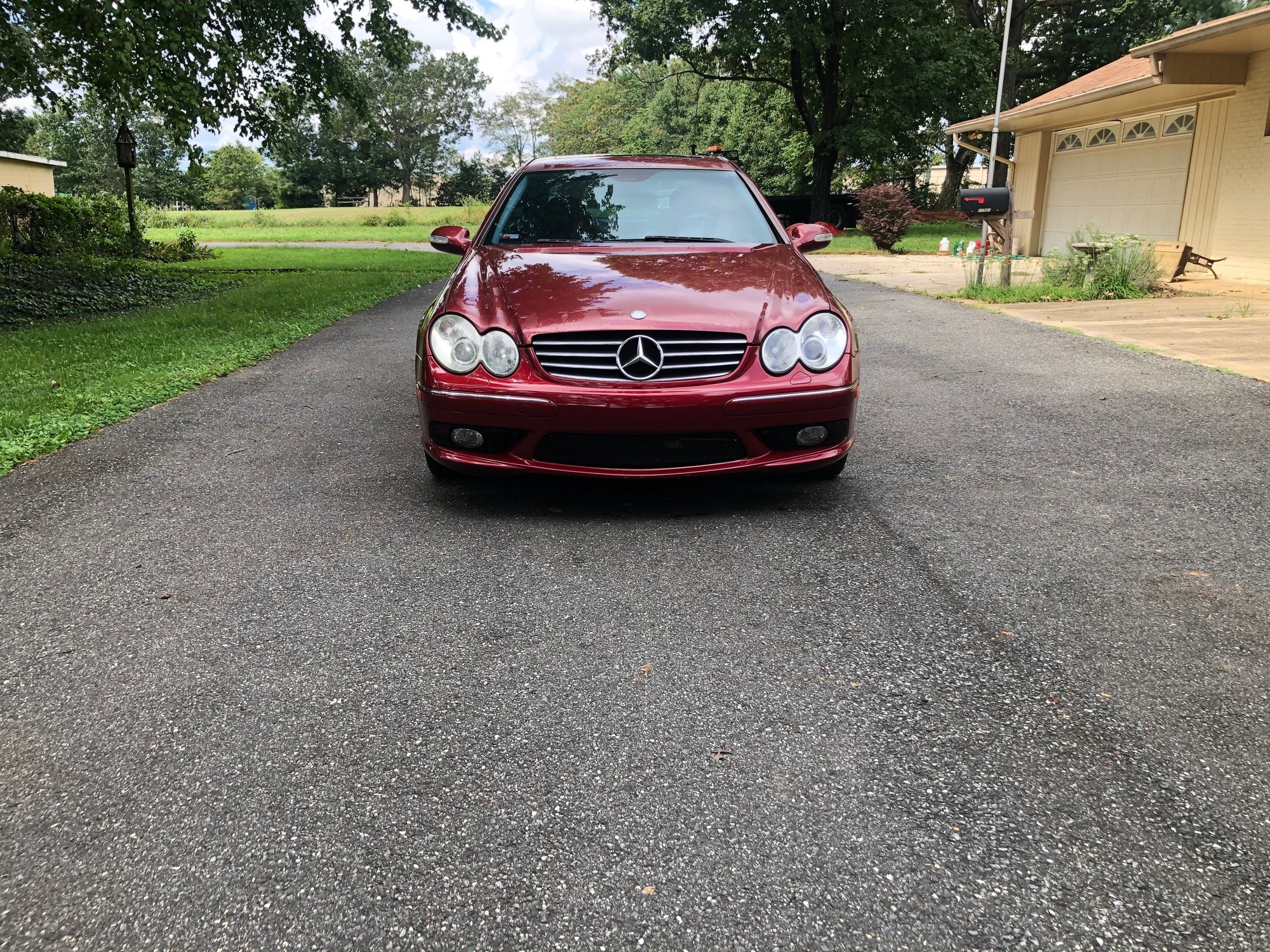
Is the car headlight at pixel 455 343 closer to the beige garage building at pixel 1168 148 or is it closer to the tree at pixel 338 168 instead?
the beige garage building at pixel 1168 148

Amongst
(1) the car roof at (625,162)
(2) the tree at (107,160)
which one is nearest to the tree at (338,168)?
(2) the tree at (107,160)

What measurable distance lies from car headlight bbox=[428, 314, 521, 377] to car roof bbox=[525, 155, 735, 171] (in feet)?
6.49

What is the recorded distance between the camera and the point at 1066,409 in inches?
243

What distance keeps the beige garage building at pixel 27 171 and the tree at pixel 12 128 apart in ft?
4.52

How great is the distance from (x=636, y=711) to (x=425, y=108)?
9444 centimetres

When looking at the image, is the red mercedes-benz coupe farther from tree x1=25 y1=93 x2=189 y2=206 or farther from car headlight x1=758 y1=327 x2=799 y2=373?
tree x1=25 y1=93 x2=189 y2=206

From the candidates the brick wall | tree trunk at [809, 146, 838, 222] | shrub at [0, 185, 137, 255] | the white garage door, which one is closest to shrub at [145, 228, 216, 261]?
shrub at [0, 185, 137, 255]

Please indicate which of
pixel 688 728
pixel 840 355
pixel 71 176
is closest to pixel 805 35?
pixel 840 355

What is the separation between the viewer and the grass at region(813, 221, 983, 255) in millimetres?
25953

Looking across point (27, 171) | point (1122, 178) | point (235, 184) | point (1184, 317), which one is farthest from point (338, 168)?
point (1184, 317)

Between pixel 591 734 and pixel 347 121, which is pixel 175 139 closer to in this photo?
pixel 591 734

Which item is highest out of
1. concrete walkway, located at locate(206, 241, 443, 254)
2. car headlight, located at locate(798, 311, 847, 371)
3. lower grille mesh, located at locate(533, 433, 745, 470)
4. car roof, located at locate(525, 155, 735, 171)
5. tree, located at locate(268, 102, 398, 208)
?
tree, located at locate(268, 102, 398, 208)

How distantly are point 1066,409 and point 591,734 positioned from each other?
4.83m

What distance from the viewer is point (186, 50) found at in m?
10.6
